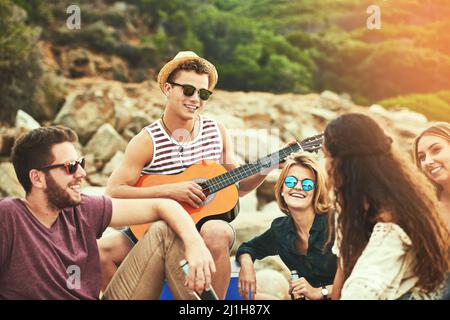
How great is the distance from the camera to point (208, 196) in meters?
3.60

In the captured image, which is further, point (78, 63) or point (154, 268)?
point (78, 63)

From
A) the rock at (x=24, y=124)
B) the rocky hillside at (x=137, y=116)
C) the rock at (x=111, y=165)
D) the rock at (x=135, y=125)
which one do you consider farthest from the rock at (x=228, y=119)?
the rock at (x=24, y=124)

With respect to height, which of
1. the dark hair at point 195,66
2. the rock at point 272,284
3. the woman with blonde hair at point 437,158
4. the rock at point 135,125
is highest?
the dark hair at point 195,66

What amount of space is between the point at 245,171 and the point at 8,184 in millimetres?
4996

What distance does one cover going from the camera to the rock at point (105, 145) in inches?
368

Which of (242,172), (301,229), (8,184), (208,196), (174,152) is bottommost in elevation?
(8,184)

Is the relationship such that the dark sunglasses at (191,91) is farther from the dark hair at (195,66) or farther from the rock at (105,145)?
the rock at (105,145)

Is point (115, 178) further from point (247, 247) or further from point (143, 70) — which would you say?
point (143, 70)

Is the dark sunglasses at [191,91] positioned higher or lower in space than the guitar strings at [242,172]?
higher

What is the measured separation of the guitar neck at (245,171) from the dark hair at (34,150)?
0.88m

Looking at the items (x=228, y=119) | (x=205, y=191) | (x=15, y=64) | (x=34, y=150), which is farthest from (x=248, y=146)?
(x=15, y=64)

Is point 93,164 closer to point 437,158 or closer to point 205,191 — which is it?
point 205,191
